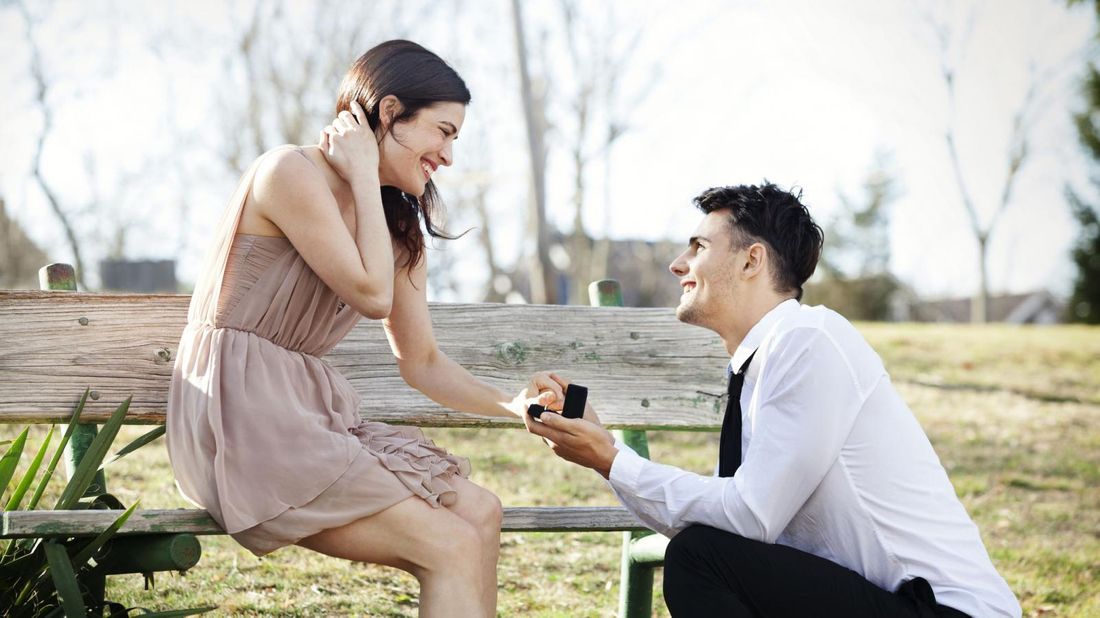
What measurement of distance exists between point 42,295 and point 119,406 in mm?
418

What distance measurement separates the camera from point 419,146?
2770 mm

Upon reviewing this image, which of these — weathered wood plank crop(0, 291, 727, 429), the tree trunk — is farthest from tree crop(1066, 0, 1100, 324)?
weathered wood plank crop(0, 291, 727, 429)

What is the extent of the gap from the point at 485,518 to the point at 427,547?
0.20 meters

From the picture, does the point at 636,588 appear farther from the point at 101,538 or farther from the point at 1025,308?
the point at 1025,308

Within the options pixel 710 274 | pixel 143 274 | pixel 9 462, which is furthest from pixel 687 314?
pixel 143 274

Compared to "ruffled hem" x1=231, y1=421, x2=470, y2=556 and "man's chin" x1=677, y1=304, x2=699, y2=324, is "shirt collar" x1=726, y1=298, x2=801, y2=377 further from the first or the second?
"ruffled hem" x1=231, y1=421, x2=470, y2=556

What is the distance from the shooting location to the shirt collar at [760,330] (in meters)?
2.69

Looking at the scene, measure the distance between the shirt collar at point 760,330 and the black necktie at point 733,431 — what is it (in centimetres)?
2

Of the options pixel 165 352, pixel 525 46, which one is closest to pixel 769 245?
pixel 165 352

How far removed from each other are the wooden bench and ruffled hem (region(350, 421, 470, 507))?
0.27 metres

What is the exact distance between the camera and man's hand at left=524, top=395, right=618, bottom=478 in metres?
2.57

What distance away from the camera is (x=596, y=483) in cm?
661

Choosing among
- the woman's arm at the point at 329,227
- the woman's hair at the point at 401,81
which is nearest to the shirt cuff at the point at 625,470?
the woman's arm at the point at 329,227

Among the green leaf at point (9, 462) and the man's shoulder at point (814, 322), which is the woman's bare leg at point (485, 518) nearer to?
the man's shoulder at point (814, 322)
